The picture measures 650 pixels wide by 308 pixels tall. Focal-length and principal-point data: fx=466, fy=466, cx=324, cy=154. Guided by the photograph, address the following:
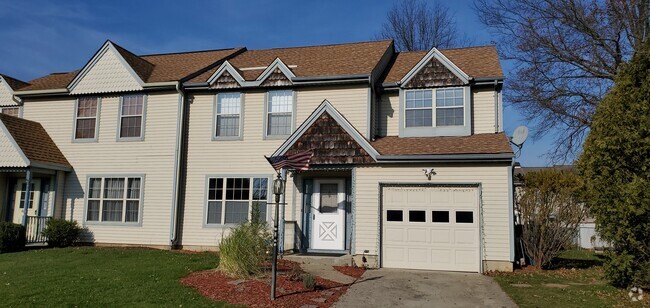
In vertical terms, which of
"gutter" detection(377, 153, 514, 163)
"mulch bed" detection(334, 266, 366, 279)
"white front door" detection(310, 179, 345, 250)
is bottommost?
"mulch bed" detection(334, 266, 366, 279)

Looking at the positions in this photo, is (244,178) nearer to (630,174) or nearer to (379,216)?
(379,216)

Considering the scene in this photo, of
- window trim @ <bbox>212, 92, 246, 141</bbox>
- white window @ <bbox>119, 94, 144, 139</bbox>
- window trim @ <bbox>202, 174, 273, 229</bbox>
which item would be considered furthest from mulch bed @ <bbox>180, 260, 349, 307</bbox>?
white window @ <bbox>119, 94, 144, 139</bbox>

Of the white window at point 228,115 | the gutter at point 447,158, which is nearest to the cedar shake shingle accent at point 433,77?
the gutter at point 447,158

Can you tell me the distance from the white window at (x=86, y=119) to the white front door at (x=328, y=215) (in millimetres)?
9037

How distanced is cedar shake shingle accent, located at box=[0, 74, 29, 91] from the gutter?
16.0m

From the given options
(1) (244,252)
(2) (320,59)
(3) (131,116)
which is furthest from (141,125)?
(1) (244,252)

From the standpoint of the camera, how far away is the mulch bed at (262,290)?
901 centimetres

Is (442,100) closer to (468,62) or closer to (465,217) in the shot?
(468,62)

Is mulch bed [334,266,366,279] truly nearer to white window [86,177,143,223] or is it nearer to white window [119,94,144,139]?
white window [86,177,143,223]

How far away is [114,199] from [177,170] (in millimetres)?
2819

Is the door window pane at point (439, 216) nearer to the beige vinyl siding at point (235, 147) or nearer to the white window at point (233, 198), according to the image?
the beige vinyl siding at point (235, 147)

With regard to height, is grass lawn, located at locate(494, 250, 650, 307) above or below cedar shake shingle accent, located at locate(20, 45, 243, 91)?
below

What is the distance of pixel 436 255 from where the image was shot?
1322 centimetres

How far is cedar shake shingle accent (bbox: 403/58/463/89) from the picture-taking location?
15.2 m
